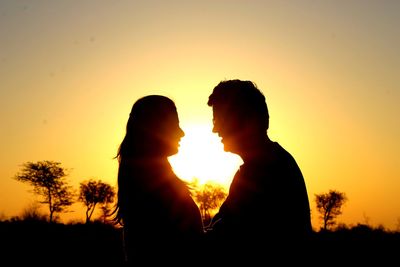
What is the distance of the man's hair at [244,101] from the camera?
14.1ft

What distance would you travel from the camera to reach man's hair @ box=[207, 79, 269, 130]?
429 centimetres

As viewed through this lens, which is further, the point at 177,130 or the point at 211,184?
the point at 211,184

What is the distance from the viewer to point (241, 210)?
4.00 meters

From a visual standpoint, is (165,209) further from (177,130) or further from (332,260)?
(332,260)

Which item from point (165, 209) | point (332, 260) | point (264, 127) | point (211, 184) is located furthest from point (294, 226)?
point (211, 184)

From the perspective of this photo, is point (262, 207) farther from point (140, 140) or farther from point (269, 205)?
point (140, 140)

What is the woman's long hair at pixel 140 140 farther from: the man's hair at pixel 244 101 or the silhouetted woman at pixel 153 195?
the man's hair at pixel 244 101

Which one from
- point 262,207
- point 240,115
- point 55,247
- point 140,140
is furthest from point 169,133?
point 55,247

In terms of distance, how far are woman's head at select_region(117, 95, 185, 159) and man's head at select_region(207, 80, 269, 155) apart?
48cm

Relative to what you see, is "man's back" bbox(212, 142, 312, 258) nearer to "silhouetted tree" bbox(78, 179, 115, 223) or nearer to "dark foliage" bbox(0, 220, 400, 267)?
"dark foliage" bbox(0, 220, 400, 267)

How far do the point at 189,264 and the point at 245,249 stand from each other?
70cm

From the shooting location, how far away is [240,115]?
170 inches

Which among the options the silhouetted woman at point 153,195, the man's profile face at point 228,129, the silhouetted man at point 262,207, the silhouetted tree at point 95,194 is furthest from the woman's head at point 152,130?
the silhouetted tree at point 95,194

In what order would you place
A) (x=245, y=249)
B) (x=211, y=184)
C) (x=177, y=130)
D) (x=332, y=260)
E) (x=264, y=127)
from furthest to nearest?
(x=211, y=184) → (x=332, y=260) → (x=177, y=130) → (x=264, y=127) → (x=245, y=249)
